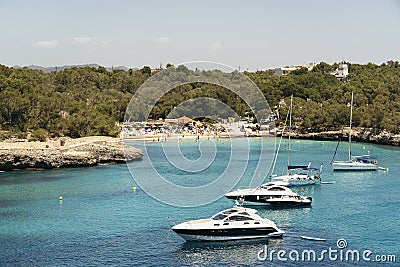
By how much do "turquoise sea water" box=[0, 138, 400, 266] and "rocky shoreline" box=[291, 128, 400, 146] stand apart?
19234 mm

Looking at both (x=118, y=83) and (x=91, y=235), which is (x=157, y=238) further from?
(x=118, y=83)

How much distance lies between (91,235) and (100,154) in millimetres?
25644

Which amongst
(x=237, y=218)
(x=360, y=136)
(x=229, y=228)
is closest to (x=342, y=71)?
(x=360, y=136)

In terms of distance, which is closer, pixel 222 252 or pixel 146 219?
pixel 222 252

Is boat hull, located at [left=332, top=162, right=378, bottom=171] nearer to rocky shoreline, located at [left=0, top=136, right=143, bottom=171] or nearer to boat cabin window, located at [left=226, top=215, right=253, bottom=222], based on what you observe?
rocky shoreline, located at [left=0, top=136, right=143, bottom=171]

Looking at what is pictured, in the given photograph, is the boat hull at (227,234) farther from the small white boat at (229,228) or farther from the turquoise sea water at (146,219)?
the turquoise sea water at (146,219)

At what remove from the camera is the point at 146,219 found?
1214 inches

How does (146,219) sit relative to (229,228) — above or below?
below

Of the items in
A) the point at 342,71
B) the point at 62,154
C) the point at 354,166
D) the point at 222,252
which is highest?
the point at 342,71

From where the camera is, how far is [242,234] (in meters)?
26.7

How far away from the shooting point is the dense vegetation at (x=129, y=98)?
62.0 metres

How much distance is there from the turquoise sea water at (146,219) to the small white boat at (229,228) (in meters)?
0.40

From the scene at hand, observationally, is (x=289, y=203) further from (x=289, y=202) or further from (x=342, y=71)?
(x=342, y=71)

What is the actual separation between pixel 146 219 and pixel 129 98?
5241 cm
